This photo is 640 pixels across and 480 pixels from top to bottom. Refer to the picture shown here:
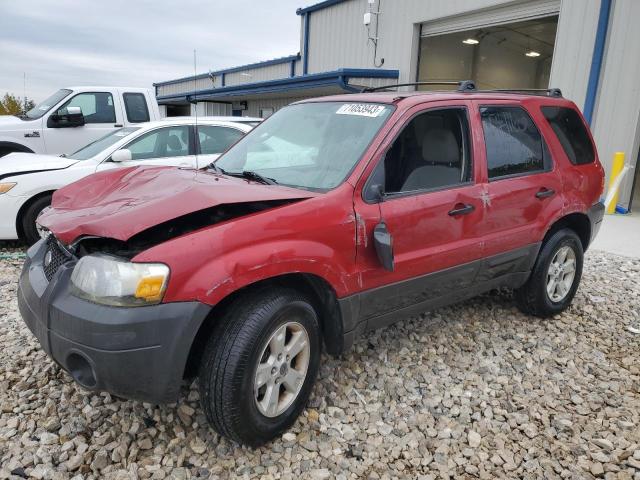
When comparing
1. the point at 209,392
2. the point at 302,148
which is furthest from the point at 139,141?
the point at 209,392

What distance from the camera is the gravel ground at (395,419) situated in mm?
2453

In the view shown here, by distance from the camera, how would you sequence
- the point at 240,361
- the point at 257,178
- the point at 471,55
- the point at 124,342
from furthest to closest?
1. the point at 471,55
2. the point at 257,178
3. the point at 240,361
4. the point at 124,342

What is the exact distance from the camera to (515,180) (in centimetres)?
362

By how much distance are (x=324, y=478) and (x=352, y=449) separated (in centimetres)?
26

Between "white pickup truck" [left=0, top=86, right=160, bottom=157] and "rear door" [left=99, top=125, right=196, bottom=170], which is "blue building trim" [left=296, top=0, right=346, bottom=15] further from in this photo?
"rear door" [left=99, top=125, right=196, bottom=170]

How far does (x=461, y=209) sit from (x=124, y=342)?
7.13ft

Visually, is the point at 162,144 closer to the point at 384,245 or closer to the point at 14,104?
the point at 384,245

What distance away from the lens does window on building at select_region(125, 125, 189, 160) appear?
20.5ft

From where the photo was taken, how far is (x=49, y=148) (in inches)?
329

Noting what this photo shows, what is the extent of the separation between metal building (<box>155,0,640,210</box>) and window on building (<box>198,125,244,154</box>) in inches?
25.7

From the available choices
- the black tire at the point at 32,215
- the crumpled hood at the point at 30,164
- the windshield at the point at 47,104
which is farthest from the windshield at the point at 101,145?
the windshield at the point at 47,104

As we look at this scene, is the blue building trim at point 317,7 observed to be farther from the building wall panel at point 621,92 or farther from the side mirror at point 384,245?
the side mirror at point 384,245

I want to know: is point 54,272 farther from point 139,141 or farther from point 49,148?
point 49,148

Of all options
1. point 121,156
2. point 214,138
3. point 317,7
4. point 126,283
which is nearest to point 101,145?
point 121,156
